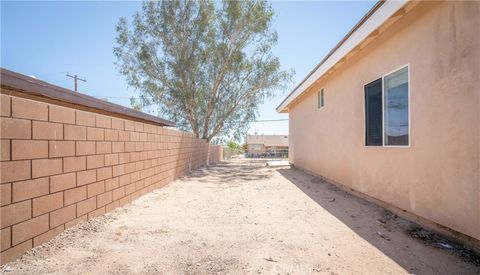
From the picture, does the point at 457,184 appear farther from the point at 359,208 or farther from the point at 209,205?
the point at 209,205

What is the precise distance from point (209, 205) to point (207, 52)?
11916mm

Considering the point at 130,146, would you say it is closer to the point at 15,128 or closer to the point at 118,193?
the point at 118,193

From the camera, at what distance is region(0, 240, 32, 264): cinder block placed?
2.48 m

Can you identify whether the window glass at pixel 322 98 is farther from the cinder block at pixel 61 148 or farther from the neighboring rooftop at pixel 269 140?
the neighboring rooftop at pixel 269 140

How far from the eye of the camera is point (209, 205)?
5.41m

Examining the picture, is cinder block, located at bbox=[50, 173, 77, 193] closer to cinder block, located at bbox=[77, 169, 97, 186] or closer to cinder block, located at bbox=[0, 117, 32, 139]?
cinder block, located at bbox=[77, 169, 97, 186]

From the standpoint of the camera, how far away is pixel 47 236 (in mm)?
3014

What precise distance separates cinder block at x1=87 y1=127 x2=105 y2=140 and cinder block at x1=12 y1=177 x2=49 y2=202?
1.03 meters

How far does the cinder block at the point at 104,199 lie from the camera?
4.15m

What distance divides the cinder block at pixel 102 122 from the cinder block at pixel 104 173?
68 centimetres

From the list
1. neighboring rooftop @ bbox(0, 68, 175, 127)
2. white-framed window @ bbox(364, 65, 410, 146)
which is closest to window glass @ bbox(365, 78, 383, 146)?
white-framed window @ bbox(364, 65, 410, 146)

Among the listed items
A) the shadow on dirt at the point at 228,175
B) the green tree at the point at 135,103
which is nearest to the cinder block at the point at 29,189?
the shadow on dirt at the point at 228,175

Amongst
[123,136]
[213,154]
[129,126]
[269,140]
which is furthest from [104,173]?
[269,140]

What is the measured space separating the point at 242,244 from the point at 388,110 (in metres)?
3.48
